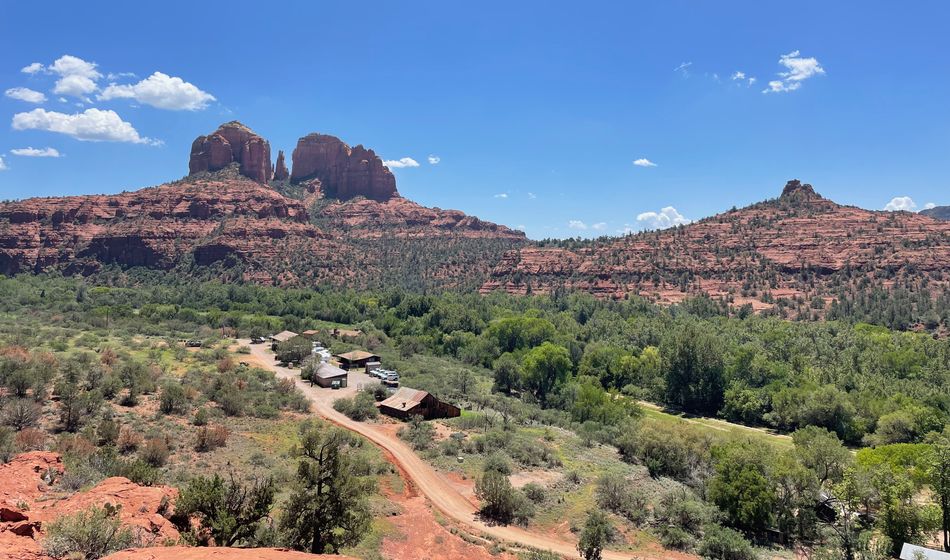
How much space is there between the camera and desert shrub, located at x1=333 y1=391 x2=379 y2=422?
37.9 metres

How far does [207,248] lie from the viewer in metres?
121

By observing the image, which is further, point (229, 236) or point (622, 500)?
point (229, 236)

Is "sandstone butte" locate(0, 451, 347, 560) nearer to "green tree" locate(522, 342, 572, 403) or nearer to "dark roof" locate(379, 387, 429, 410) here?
"dark roof" locate(379, 387, 429, 410)

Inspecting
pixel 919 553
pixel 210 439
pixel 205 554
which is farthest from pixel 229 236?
pixel 919 553

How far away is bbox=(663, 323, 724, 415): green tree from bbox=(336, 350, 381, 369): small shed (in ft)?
113

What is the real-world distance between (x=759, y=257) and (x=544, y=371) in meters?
76.9

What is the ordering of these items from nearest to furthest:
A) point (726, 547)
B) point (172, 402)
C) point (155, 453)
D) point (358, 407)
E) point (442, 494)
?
point (726, 547), point (155, 453), point (442, 494), point (172, 402), point (358, 407)

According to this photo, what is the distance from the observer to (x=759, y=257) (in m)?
108

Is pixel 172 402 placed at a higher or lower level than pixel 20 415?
lower

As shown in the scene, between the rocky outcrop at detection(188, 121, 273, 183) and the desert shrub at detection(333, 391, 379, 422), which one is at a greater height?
the rocky outcrop at detection(188, 121, 273, 183)

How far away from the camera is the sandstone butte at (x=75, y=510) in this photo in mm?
11242

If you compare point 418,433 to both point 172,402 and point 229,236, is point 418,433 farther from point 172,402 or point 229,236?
point 229,236

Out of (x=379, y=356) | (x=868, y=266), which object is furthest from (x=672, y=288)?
(x=379, y=356)

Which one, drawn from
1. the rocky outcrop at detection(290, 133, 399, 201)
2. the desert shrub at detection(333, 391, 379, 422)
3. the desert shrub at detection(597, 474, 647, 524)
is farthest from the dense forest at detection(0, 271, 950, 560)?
the rocky outcrop at detection(290, 133, 399, 201)
